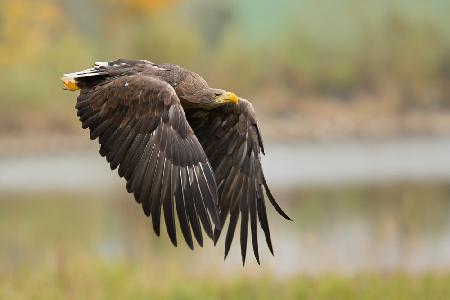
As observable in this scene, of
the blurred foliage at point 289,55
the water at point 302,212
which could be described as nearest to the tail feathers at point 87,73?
the water at point 302,212

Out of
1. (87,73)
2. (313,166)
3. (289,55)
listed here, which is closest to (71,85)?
(87,73)

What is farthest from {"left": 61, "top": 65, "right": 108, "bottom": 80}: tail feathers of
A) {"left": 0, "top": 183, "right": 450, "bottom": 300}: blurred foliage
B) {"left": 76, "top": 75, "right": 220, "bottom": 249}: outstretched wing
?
{"left": 0, "top": 183, "right": 450, "bottom": 300}: blurred foliage

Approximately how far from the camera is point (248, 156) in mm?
9469

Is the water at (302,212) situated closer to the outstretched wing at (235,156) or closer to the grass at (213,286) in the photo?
the grass at (213,286)

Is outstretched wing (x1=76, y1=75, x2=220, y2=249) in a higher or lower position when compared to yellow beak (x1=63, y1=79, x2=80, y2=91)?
lower

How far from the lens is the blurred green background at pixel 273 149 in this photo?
12117 mm

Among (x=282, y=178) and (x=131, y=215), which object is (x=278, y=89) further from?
(x=131, y=215)

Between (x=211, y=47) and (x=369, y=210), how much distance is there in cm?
2225

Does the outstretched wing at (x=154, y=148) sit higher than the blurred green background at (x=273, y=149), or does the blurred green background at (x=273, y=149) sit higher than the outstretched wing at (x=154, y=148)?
the outstretched wing at (x=154, y=148)

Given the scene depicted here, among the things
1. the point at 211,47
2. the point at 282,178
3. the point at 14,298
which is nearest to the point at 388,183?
the point at 282,178

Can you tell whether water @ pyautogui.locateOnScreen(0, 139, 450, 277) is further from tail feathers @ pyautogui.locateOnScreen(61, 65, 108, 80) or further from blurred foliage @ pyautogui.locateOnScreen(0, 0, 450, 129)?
blurred foliage @ pyautogui.locateOnScreen(0, 0, 450, 129)

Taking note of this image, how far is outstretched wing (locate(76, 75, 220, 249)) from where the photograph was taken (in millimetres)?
7980

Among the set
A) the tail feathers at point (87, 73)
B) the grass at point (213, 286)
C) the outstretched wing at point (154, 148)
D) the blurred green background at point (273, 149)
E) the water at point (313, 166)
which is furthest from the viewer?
the water at point (313, 166)

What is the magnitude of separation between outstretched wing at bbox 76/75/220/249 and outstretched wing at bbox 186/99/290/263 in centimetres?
94
